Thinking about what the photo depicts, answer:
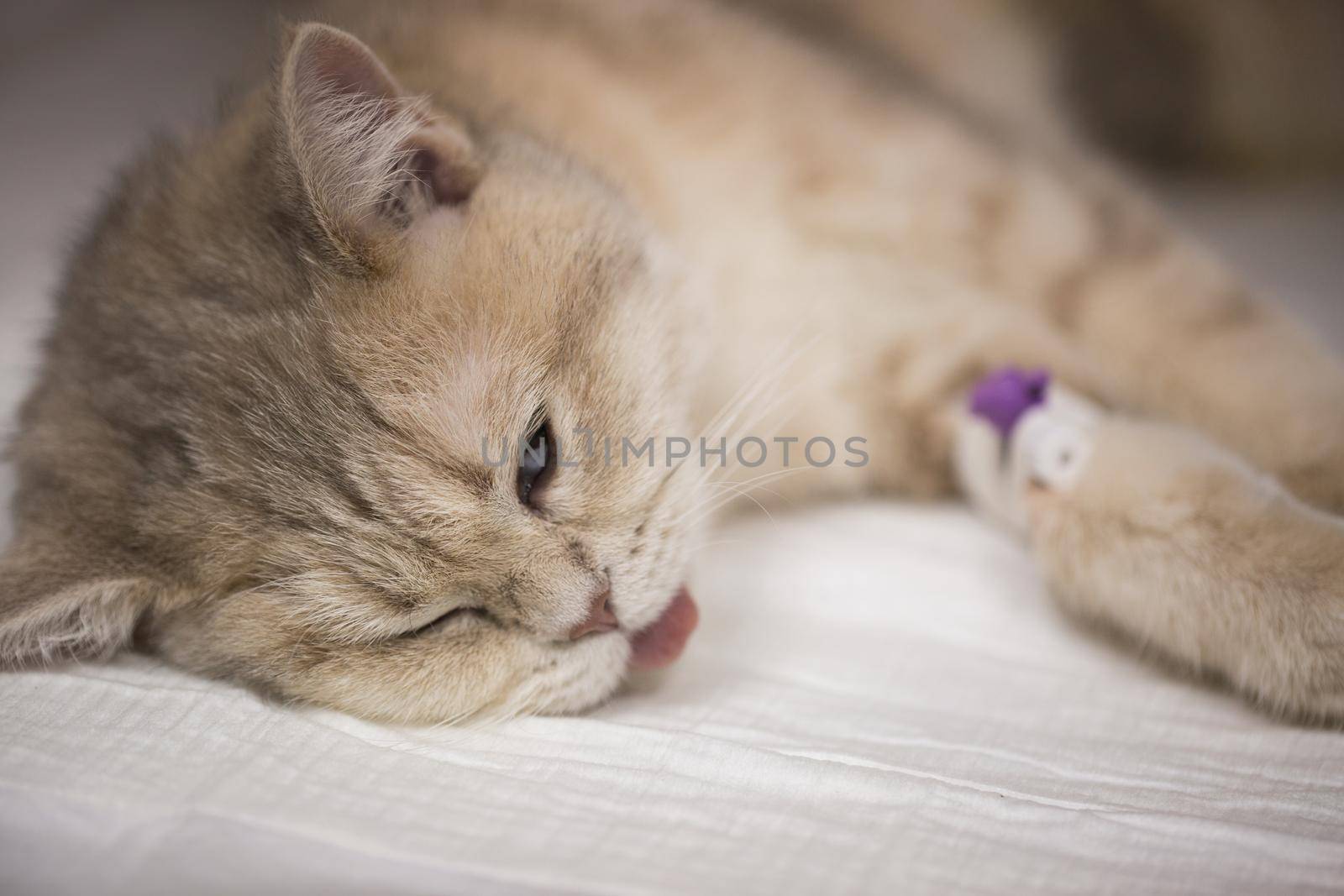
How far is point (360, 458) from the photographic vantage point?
972 millimetres

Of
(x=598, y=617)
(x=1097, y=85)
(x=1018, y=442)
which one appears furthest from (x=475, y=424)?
(x=1097, y=85)

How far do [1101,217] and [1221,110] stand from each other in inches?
38.2

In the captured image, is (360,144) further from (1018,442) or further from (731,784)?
(1018,442)

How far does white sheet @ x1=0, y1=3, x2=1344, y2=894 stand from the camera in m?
0.77

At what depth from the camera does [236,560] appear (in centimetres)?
100

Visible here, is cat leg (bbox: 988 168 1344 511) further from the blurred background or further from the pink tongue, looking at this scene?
the pink tongue

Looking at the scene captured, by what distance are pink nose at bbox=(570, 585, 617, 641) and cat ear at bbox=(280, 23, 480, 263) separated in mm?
443

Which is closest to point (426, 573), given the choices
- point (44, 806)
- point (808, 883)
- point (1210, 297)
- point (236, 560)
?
point (236, 560)

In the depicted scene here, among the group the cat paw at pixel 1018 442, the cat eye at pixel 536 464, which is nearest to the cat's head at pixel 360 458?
the cat eye at pixel 536 464

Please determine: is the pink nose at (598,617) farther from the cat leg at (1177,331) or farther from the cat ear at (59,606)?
the cat leg at (1177,331)

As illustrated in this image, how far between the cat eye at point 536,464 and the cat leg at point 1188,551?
2.09ft

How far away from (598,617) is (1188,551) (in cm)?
68

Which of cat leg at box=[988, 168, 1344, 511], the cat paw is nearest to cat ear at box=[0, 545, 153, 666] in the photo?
the cat paw

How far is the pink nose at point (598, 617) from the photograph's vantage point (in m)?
1.02
